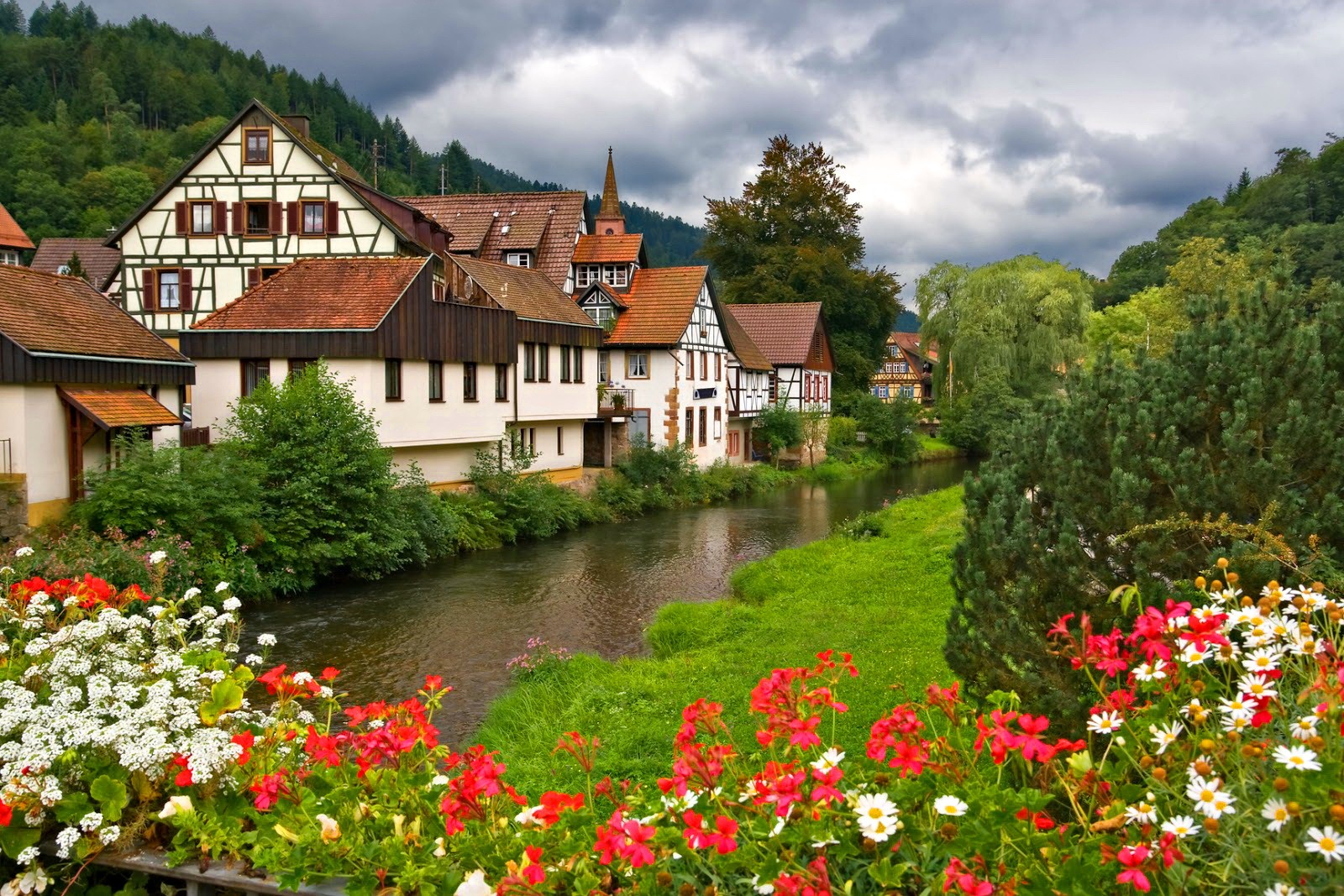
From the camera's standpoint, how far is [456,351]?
26.3m

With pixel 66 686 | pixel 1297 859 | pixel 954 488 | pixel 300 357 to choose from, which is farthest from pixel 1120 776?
pixel 954 488

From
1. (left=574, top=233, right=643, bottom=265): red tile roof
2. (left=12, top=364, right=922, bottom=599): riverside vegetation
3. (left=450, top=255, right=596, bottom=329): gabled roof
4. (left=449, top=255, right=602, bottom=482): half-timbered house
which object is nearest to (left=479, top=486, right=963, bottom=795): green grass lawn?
(left=12, top=364, right=922, bottom=599): riverside vegetation

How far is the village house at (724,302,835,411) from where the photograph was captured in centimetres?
4953

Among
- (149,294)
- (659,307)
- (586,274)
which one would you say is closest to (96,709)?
(149,294)

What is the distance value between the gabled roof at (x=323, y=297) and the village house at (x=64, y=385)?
3.07m

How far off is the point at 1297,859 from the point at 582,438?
32.3m

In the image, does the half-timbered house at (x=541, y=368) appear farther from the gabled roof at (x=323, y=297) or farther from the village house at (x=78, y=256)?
the village house at (x=78, y=256)

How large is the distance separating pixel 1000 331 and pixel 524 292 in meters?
29.5

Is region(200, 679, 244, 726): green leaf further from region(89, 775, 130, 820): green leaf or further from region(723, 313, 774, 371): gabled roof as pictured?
region(723, 313, 774, 371): gabled roof

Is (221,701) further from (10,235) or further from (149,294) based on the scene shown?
(10,235)

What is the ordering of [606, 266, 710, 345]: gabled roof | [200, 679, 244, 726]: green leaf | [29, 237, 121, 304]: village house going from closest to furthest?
1. [200, 679, 244, 726]: green leaf
2. [606, 266, 710, 345]: gabled roof
3. [29, 237, 121, 304]: village house

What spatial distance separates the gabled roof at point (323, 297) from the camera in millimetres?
23719

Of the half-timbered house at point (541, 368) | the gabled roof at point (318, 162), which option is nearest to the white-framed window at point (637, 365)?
the half-timbered house at point (541, 368)

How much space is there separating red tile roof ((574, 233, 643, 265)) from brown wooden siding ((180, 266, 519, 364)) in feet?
40.9
